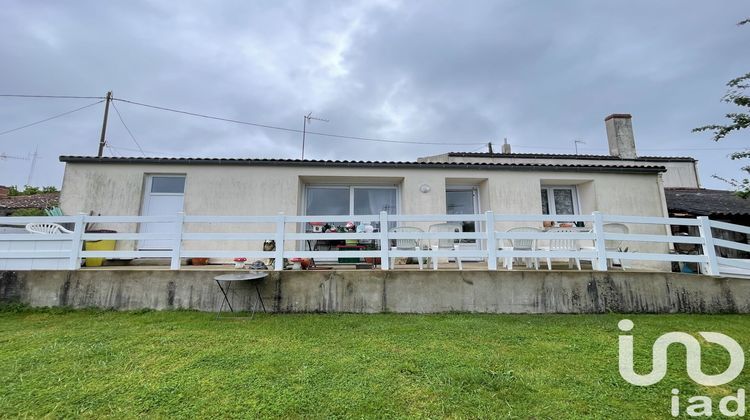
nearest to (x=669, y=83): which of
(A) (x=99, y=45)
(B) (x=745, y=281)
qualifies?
(B) (x=745, y=281)

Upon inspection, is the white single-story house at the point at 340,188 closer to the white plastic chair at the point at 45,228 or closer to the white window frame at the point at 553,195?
the white window frame at the point at 553,195

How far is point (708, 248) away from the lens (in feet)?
18.8

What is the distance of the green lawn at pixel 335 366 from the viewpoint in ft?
8.18

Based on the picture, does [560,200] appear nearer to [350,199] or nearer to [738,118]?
[738,118]

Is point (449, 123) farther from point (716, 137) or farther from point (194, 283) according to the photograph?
point (194, 283)

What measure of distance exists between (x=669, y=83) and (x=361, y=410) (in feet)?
61.2

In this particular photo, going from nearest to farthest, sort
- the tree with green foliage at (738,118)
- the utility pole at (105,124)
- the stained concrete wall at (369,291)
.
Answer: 1. the stained concrete wall at (369,291)
2. the tree with green foliage at (738,118)
3. the utility pole at (105,124)

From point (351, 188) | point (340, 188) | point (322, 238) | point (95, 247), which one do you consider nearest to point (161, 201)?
point (95, 247)

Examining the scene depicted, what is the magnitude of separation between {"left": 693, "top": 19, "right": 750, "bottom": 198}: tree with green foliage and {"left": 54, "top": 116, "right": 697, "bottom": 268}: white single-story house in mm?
1596

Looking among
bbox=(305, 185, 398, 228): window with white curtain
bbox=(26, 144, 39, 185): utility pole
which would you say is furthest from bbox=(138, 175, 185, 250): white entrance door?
bbox=(26, 144, 39, 185): utility pole

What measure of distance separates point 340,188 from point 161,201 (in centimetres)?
495

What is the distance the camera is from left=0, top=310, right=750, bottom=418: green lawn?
8.18 ft

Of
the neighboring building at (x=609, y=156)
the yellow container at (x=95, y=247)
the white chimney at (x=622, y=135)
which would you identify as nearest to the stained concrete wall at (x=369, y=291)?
the yellow container at (x=95, y=247)

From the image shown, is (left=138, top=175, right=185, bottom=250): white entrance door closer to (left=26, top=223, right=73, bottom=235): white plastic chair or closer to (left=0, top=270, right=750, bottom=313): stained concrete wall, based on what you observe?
(left=26, top=223, right=73, bottom=235): white plastic chair
